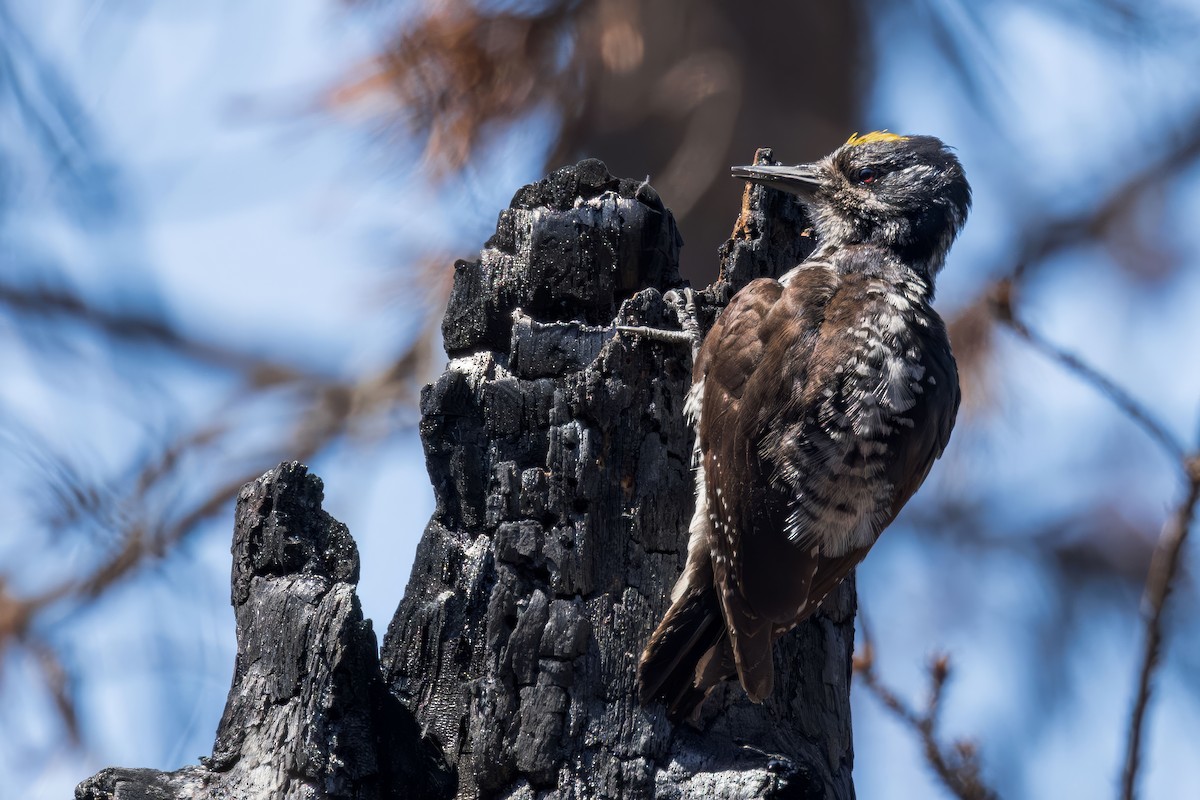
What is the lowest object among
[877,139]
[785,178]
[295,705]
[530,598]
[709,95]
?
[295,705]

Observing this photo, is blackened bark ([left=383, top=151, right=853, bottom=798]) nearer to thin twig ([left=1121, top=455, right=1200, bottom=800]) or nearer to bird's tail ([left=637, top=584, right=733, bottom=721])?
bird's tail ([left=637, top=584, right=733, bottom=721])

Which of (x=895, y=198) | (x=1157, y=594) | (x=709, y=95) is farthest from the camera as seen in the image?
(x=709, y=95)

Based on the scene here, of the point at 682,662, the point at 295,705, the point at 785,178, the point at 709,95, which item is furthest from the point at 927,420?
the point at 709,95

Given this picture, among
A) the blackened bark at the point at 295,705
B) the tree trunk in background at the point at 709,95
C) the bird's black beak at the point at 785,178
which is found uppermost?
the tree trunk in background at the point at 709,95

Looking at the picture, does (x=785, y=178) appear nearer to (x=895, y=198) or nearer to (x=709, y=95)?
(x=895, y=198)

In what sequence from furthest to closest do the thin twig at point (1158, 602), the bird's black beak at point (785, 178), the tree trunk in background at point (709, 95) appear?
1. the tree trunk in background at point (709, 95)
2. the bird's black beak at point (785, 178)
3. the thin twig at point (1158, 602)

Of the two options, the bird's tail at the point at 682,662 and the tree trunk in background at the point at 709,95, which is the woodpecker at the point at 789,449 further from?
the tree trunk in background at the point at 709,95

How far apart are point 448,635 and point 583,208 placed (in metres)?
1.04

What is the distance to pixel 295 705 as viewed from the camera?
94.8 inches

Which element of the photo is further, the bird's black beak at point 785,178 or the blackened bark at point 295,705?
the bird's black beak at point 785,178

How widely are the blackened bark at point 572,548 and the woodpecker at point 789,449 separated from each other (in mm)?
82

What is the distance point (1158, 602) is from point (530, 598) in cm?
121

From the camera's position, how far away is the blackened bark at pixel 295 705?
7.70 feet

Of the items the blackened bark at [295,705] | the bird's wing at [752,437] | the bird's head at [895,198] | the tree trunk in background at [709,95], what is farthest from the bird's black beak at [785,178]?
A: the blackened bark at [295,705]
